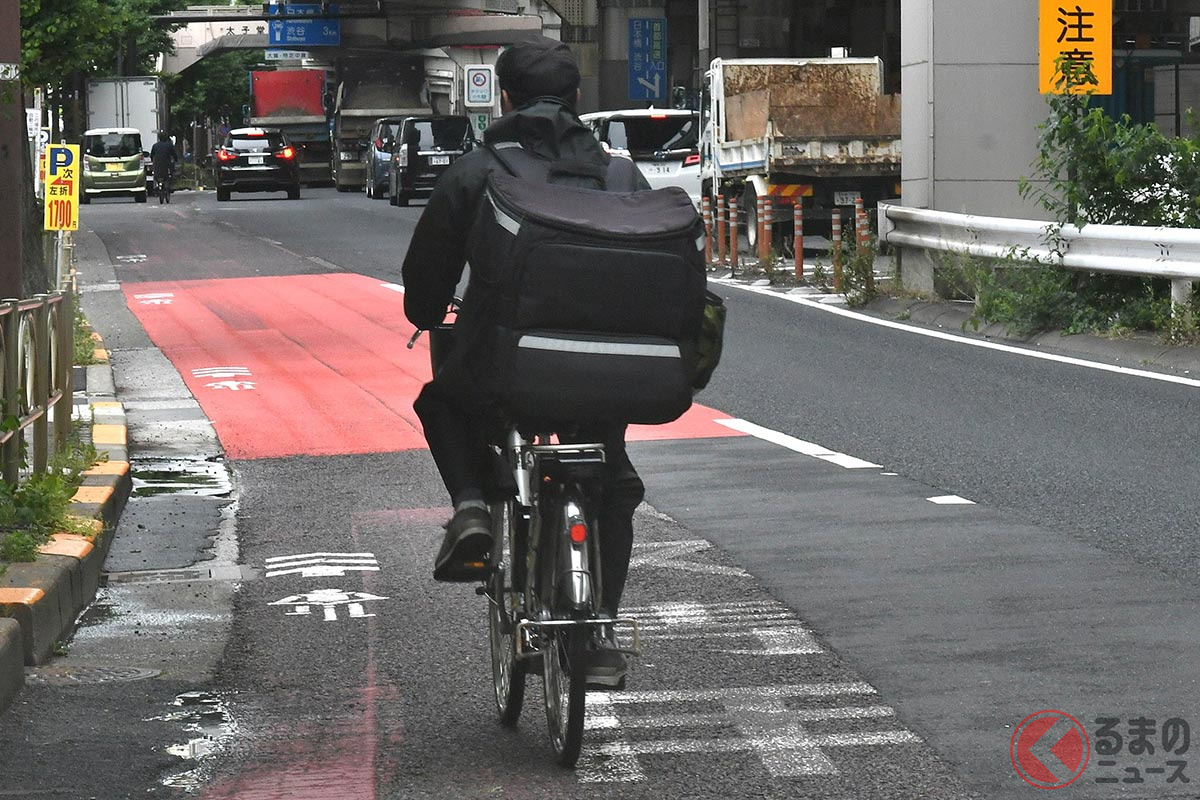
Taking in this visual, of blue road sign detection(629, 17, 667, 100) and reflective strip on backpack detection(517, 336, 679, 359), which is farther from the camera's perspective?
blue road sign detection(629, 17, 667, 100)

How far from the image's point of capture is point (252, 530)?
9453mm

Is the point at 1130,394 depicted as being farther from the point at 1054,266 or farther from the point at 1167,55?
the point at 1167,55

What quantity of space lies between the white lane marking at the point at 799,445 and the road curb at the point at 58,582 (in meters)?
3.62

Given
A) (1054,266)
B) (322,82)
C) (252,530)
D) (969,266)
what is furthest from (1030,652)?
(322,82)

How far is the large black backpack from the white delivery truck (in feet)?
201

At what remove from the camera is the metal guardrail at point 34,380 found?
856 cm

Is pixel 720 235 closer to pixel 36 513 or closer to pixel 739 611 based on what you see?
pixel 36 513

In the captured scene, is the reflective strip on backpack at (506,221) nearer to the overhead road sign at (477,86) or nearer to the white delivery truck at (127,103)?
the overhead road sign at (477,86)

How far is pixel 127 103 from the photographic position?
64875 millimetres

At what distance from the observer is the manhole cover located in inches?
252

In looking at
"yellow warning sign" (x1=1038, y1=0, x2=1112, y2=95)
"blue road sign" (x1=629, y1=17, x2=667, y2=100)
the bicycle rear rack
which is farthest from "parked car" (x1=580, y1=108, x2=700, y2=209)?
"blue road sign" (x1=629, y1=17, x2=667, y2=100)

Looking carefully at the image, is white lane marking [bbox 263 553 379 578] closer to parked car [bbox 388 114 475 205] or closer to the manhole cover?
the manhole cover

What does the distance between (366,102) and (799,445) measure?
43.6 m

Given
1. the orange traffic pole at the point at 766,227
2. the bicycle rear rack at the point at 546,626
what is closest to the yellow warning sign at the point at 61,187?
Answer: the orange traffic pole at the point at 766,227
